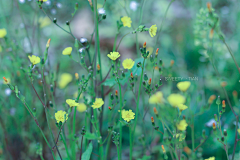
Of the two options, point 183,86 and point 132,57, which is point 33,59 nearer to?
point 183,86

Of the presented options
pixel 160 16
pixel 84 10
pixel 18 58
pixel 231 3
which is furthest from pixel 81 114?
pixel 231 3

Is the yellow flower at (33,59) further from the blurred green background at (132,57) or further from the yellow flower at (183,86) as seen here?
the yellow flower at (183,86)

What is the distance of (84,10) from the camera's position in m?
3.47

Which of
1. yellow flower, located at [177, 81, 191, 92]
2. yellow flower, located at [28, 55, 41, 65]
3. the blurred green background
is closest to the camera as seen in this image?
yellow flower, located at [177, 81, 191, 92]

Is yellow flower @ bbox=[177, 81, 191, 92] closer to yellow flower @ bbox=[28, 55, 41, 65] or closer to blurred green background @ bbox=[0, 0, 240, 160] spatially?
blurred green background @ bbox=[0, 0, 240, 160]

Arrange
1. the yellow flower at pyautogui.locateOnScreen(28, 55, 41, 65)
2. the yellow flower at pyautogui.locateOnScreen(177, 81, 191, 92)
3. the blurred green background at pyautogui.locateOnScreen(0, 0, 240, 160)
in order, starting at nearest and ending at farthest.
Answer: the yellow flower at pyautogui.locateOnScreen(177, 81, 191, 92) → the yellow flower at pyautogui.locateOnScreen(28, 55, 41, 65) → the blurred green background at pyautogui.locateOnScreen(0, 0, 240, 160)

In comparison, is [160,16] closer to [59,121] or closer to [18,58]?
[18,58]

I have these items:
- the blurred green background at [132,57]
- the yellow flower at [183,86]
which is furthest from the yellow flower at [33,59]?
the yellow flower at [183,86]

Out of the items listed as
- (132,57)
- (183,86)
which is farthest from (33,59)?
(132,57)

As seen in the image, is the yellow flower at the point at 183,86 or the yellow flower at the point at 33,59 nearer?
the yellow flower at the point at 183,86

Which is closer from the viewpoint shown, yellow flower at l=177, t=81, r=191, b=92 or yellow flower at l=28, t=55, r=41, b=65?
yellow flower at l=177, t=81, r=191, b=92

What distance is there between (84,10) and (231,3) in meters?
2.41

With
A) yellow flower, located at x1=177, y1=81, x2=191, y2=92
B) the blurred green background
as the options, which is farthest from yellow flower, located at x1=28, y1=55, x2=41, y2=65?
yellow flower, located at x1=177, y1=81, x2=191, y2=92

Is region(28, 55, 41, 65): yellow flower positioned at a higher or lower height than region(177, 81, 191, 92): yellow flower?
higher
